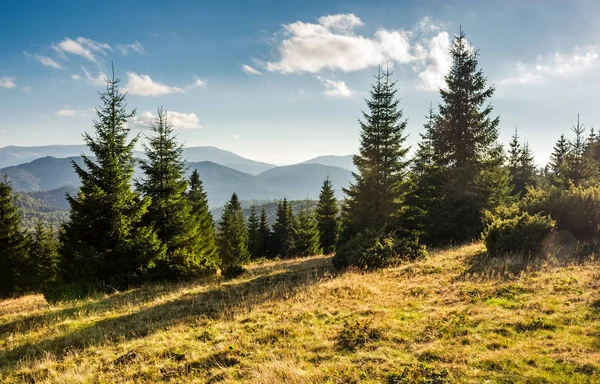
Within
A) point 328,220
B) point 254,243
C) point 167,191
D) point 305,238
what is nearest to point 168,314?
point 167,191

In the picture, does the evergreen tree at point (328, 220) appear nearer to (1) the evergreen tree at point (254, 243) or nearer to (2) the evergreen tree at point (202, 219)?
(1) the evergreen tree at point (254, 243)

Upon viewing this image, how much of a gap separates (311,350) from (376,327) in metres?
1.66

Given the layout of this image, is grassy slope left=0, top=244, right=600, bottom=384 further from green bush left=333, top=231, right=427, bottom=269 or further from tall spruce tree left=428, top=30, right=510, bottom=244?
tall spruce tree left=428, top=30, right=510, bottom=244

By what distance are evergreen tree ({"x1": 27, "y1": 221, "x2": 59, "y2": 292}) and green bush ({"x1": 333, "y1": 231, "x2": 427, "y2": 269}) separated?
32.8m

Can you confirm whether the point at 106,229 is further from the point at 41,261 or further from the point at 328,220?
the point at 328,220

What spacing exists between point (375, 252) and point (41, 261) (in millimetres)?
41409

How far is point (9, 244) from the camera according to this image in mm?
29438

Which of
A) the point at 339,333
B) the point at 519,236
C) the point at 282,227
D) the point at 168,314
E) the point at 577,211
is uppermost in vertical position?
the point at 577,211

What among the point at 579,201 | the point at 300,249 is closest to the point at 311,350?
the point at 579,201

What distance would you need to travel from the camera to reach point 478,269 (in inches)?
433

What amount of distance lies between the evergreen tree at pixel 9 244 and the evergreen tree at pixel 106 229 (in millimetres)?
18905

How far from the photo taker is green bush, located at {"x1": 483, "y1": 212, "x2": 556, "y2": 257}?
39.9ft

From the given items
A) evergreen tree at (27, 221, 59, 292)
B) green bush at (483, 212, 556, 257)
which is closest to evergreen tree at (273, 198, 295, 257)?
evergreen tree at (27, 221, 59, 292)

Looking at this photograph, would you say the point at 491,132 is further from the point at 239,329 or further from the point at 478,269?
the point at 239,329
